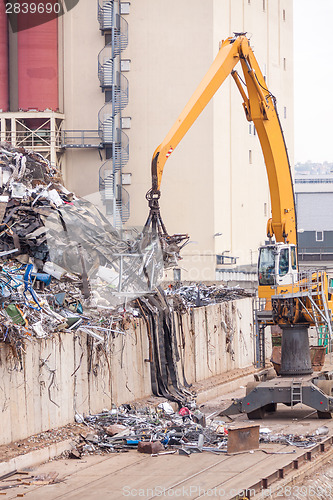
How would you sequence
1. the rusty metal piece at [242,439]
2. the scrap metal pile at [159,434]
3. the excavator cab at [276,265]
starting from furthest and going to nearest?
the excavator cab at [276,265], the scrap metal pile at [159,434], the rusty metal piece at [242,439]

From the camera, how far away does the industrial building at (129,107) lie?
49.8 metres

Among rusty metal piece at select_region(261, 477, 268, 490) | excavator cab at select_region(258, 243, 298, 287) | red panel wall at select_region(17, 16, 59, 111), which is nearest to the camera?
rusty metal piece at select_region(261, 477, 268, 490)

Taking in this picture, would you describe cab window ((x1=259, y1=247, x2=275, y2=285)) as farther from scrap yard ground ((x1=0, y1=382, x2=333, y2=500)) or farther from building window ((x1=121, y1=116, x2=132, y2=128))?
building window ((x1=121, y1=116, x2=132, y2=128))

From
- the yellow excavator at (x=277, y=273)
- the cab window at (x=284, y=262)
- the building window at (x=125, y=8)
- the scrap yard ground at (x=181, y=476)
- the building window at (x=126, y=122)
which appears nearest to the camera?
the scrap yard ground at (x=181, y=476)

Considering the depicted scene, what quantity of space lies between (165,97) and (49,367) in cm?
3150

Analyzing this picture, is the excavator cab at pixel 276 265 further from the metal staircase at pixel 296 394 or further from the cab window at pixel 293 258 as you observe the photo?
the metal staircase at pixel 296 394

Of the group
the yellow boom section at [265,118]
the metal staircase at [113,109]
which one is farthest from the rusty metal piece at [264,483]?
the metal staircase at [113,109]

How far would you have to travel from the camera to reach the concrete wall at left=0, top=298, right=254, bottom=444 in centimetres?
1973

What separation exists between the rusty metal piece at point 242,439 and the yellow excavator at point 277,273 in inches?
129

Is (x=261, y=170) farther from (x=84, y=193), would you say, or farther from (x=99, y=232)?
(x=99, y=232)

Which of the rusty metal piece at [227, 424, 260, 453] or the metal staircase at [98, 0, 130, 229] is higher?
the metal staircase at [98, 0, 130, 229]

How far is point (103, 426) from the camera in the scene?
71.6 ft

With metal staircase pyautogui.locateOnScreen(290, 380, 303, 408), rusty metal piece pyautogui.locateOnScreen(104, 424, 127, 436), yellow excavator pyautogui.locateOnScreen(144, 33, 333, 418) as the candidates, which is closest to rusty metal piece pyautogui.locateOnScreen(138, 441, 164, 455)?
rusty metal piece pyautogui.locateOnScreen(104, 424, 127, 436)

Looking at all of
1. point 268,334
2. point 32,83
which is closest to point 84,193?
point 32,83
